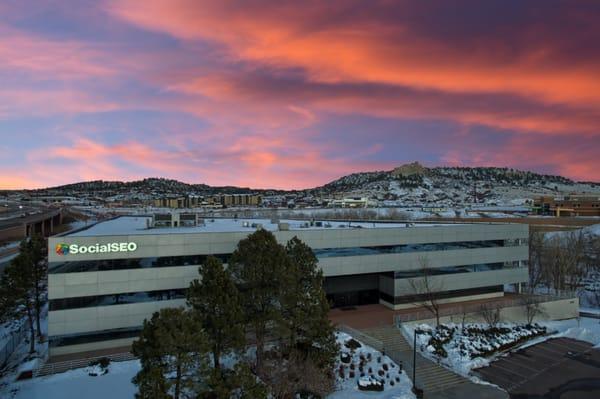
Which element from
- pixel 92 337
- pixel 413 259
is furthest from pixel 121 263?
pixel 413 259

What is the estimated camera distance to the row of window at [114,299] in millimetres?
32188

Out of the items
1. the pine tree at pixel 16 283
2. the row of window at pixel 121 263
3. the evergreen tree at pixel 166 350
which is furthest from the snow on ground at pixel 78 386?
the evergreen tree at pixel 166 350

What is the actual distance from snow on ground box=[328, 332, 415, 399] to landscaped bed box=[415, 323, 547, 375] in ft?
19.2

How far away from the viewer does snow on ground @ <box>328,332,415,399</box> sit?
95.8ft

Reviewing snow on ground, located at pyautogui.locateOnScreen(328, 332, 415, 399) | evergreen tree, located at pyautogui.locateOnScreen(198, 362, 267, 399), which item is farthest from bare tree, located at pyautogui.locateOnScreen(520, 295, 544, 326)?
evergreen tree, located at pyautogui.locateOnScreen(198, 362, 267, 399)

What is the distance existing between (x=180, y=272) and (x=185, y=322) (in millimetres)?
16882

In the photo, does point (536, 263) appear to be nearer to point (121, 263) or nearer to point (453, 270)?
point (453, 270)

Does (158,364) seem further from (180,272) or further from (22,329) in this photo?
(22,329)

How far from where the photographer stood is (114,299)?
33500 mm

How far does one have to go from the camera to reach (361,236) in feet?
140

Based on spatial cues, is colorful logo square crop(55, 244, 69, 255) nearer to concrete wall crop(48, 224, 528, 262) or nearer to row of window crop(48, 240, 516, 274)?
concrete wall crop(48, 224, 528, 262)

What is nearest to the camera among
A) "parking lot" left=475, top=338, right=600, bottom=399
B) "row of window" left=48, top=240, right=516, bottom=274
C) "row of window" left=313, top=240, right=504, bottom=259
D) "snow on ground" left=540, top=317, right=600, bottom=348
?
"parking lot" left=475, top=338, right=600, bottom=399

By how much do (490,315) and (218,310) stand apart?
A: 33.9 m

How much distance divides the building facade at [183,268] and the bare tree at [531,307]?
468 centimetres
